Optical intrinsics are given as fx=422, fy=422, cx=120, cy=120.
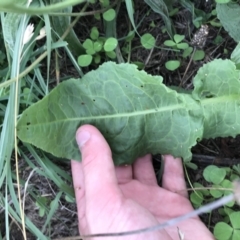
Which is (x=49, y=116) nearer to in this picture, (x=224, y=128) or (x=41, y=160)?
(x=41, y=160)

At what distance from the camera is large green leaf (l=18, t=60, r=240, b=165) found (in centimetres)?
116

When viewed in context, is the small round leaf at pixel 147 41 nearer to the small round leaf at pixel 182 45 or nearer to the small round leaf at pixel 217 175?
the small round leaf at pixel 182 45

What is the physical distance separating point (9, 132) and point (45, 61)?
314 millimetres

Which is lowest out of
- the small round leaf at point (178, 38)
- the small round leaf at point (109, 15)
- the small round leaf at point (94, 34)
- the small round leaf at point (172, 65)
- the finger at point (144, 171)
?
the finger at point (144, 171)

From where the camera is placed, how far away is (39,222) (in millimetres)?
1419

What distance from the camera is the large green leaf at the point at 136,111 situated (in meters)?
1.16

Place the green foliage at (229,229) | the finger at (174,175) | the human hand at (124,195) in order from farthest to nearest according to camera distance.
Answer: the finger at (174,175) < the green foliage at (229,229) < the human hand at (124,195)

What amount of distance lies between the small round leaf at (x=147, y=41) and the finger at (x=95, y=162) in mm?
410

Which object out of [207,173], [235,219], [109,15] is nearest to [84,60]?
[109,15]

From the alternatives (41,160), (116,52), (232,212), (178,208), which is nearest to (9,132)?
(41,160)

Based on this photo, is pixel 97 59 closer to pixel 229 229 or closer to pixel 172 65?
pixel 172 65

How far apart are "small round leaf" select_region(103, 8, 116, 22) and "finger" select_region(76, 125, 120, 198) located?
0.41m

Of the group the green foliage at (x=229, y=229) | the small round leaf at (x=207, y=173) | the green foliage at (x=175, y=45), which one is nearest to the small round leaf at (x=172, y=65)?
the green foliage at (x=175, y=45)

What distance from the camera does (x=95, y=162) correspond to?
1.10 m
